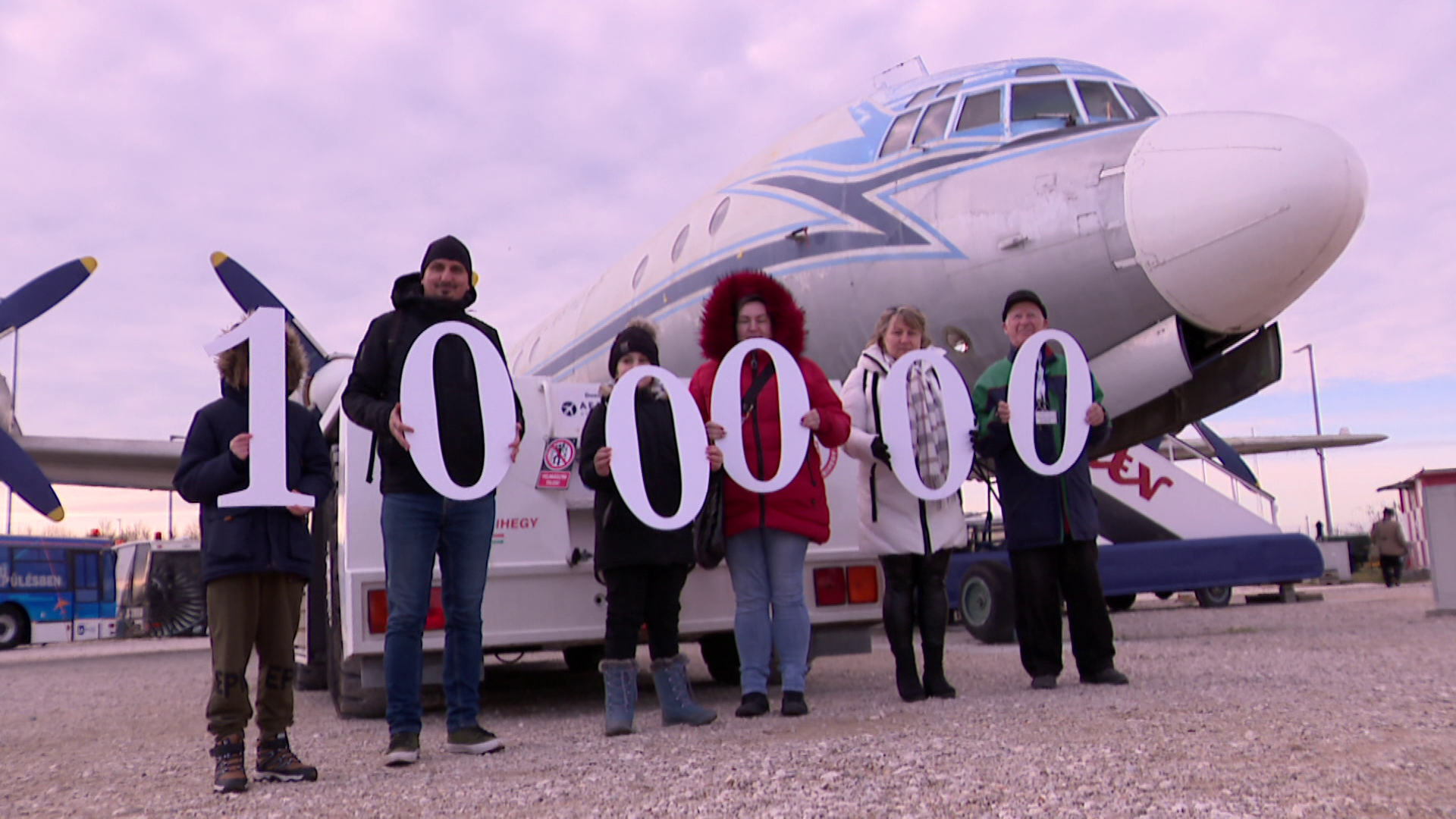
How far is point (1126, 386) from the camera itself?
6.28 m

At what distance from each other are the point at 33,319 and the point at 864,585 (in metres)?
12.6

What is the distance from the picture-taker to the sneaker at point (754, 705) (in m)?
Answer: 4.25

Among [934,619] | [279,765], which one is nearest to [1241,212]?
[934,619]

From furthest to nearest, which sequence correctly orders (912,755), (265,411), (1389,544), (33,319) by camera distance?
1. (1389,544)
2. (33,319)
3. (265,411)
4. (912,755)

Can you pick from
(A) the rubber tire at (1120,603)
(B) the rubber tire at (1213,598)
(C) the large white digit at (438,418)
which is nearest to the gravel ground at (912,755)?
(C) the large white digit at (438,418)

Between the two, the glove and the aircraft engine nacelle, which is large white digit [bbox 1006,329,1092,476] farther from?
the aircraft engine nacelle

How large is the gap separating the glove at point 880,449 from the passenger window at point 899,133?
12.2 feet

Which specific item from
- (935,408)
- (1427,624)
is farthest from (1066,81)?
(1427,624)

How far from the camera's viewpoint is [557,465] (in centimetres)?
486

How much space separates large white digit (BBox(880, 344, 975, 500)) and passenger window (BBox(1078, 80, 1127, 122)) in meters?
3.22

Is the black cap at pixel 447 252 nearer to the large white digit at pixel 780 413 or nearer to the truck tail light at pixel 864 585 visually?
the large white digit at pixel 780 413

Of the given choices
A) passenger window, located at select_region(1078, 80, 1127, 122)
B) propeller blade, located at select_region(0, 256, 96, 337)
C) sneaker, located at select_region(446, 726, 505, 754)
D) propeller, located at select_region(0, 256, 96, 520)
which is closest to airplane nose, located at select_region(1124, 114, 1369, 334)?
passenger window, located at select_region(1078, 80, 1127, 122)

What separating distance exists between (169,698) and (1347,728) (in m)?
6.89

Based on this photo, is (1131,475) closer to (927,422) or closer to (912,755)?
(927,422)
